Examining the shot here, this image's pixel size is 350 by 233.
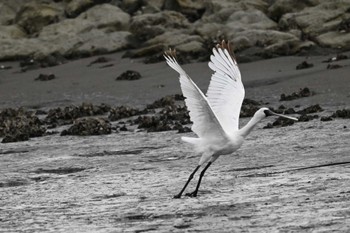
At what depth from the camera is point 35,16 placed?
3525cm

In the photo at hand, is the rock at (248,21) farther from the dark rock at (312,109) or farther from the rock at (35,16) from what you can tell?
the dark rock at (312,109)

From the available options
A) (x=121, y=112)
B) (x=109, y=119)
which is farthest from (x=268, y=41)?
(x=109, y=119)

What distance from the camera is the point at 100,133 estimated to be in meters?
17.0

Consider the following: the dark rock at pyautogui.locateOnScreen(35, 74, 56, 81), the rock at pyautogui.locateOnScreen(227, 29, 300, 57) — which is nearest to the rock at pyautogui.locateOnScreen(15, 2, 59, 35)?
the dark rock at pyautogui.locateOnScreen(35, 74, 56, 81)

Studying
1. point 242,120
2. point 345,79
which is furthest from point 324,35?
point 242,120

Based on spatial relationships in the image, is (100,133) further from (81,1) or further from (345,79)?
(81,1)

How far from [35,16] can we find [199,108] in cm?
2564

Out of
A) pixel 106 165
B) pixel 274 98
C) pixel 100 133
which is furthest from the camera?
pixel 274 98

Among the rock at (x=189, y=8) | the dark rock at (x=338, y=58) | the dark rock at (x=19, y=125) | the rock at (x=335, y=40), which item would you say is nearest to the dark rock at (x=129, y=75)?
the dark rock at (x=19, y=125)

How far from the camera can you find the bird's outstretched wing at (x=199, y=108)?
10.1 meters

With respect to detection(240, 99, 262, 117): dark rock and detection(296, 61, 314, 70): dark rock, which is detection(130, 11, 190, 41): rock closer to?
detection(296, 61, 314, 70): dark rock

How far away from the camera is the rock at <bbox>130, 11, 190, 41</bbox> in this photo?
29.7 meters

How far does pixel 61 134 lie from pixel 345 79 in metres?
6.10

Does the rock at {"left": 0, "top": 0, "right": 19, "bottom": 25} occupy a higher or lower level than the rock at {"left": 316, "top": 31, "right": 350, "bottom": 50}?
higher
